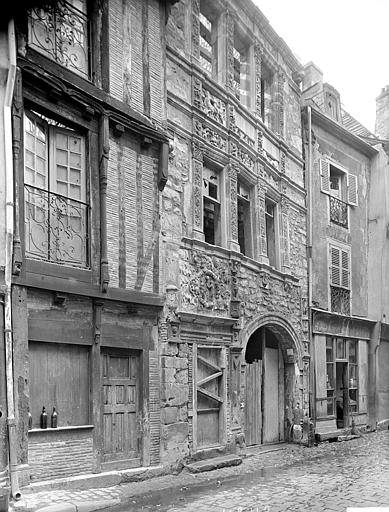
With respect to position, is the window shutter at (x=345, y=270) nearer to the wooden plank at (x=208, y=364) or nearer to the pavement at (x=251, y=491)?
the pavement at (x=251, y=491)

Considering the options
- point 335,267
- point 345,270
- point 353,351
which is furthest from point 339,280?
point 353,351

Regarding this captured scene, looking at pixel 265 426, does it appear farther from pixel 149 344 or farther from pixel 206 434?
pixel 149 344

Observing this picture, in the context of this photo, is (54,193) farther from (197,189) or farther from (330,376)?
(330,376)

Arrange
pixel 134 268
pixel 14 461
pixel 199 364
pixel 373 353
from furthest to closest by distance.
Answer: pixel 373 353 < pixel 199 364 < pixel 134 268 < pixel 14 461

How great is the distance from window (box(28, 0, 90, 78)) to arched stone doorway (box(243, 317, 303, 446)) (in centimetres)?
625

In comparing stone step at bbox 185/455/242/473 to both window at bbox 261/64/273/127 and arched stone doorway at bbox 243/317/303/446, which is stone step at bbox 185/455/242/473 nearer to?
arched stone doorway at bbox 243/317/303/446

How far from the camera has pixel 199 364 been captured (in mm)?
10602

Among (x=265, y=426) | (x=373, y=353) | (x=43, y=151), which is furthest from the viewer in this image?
(x=373, y=353)

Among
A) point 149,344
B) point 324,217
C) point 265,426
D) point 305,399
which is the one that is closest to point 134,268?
point 149,344

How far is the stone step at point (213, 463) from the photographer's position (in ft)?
31.8

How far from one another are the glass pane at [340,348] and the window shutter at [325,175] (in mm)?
3938

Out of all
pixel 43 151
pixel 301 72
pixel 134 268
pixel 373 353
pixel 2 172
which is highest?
pixel 301 72

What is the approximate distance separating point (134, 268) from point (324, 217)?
28.0ft

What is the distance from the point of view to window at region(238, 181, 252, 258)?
12859mm
